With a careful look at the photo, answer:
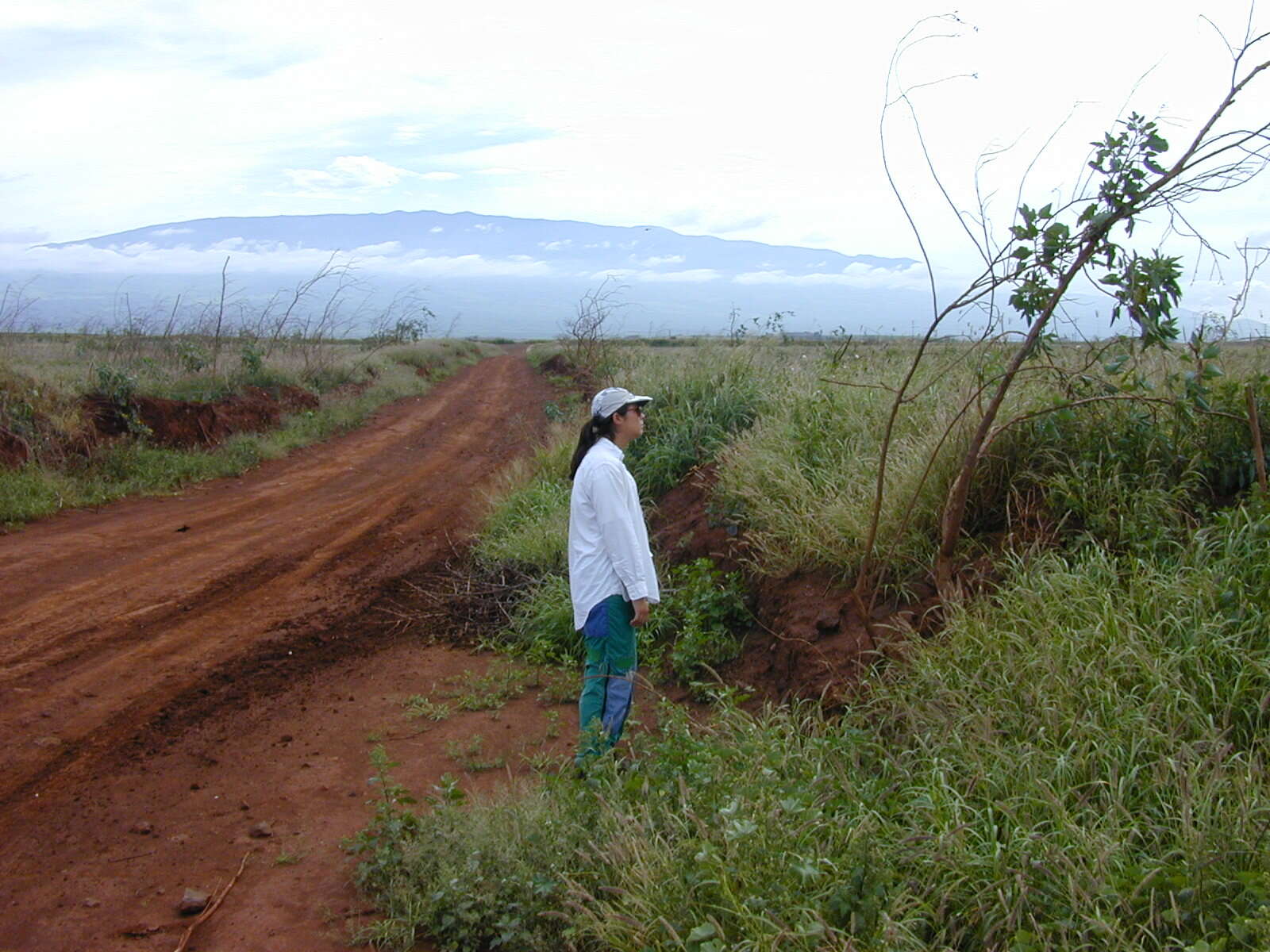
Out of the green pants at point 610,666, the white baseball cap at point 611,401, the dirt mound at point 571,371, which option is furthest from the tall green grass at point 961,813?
the dirt mound at point 571,371

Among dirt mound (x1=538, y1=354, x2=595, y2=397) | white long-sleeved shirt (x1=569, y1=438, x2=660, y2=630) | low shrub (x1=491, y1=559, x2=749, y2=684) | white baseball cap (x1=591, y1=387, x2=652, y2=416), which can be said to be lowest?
low shrub (x1=491, y1=559, x2=749, y2=684)

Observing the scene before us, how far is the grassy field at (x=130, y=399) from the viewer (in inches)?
416

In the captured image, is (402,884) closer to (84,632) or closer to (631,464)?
(84,632)

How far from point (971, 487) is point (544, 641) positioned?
114 inches

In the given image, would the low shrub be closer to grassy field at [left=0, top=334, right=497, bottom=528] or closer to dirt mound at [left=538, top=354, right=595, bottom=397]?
grassy field at [left=0, top=334, right=497, bottom=528]

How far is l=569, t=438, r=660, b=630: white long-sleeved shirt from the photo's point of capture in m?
4.57

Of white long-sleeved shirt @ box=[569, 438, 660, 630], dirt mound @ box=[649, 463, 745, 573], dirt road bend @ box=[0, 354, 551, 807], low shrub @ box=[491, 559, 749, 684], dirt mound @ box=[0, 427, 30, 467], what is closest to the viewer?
white long-sleeved shirt @ box=[569, 438, 660, 630]

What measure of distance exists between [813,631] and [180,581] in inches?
196

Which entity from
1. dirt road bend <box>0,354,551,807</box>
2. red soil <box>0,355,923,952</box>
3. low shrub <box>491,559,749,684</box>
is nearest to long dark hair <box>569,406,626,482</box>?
red soil <box>0,355,923,952</box>

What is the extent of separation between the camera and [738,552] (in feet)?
22.7

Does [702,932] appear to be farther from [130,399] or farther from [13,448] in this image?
[130,399]

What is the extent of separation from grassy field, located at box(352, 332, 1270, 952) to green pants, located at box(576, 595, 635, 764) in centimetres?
26

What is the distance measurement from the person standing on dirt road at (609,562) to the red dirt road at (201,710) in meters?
0.84

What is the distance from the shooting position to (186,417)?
13.7 meters
